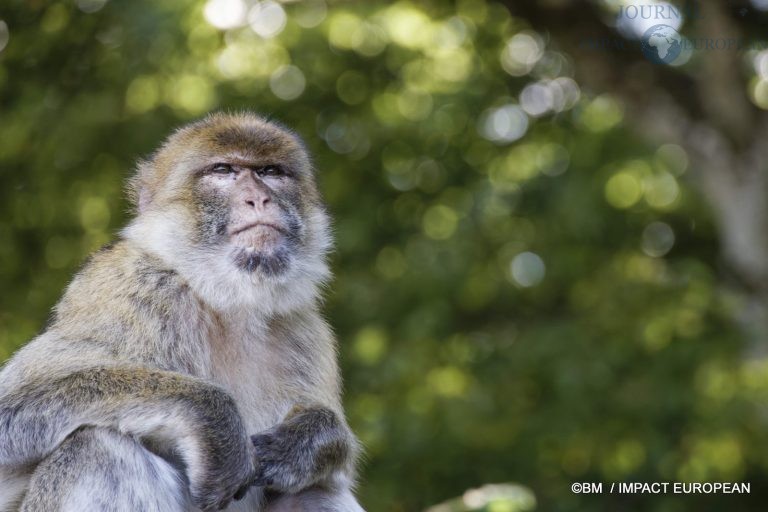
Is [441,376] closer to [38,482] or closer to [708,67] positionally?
[708,67]

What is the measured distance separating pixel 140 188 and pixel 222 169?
1.69 feet

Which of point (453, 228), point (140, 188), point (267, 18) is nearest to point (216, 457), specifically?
point (140, 188)

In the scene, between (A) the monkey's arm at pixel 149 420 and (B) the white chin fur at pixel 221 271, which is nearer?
(A) the monkey's arm at pixel 149 420

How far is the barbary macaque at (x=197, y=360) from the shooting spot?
14.0 ft

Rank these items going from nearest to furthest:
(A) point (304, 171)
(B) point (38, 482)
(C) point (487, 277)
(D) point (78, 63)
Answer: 1. (B) point (38, 482)
2. (A) point (304, 171)
3. (D) point (78, 63)
4. (C) point (487, 277)

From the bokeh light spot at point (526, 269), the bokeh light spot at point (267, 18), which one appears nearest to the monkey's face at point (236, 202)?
the bokeh light spot at point (267, 18)

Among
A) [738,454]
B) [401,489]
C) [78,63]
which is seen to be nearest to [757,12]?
[738,454]

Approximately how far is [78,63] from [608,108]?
5.35 meters

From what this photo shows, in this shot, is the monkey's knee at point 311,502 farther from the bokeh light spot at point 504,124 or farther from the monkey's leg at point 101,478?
the bokeh light spot at point 504,124

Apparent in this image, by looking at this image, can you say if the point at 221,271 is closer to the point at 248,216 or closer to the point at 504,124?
the point at 248,216

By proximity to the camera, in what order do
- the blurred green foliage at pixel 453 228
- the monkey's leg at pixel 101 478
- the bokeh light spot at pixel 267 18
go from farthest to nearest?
the bokeh light spot at pixel 267 18
the blurred green foliage at pixel 453 228
the monkey's leg at pixel 101 478

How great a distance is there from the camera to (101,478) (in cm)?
418

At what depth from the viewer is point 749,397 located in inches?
350

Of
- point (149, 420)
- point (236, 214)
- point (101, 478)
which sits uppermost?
point (236, 214)
